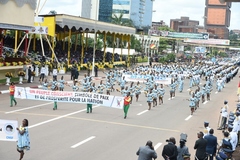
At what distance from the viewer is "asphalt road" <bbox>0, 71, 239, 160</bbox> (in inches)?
598

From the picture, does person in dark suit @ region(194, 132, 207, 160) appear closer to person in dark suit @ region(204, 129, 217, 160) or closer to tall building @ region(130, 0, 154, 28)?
person in dark suit @ region(204, 129, 217, 160)

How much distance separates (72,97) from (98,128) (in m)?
5.07

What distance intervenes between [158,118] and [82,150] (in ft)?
28.4

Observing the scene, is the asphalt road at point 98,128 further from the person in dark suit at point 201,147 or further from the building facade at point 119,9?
the building facade at point 119,9

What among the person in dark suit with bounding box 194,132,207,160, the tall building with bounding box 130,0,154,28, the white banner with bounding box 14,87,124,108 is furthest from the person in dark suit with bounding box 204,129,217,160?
the tall building with bounding box 130,0,154,28

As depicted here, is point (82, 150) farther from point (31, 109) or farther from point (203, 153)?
point (31, 109)

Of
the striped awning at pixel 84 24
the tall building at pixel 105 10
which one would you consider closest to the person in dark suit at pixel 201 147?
the striped awning at pixel 84 24

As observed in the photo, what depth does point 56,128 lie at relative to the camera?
754 inches

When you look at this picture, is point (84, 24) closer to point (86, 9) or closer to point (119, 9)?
point (119, 9)

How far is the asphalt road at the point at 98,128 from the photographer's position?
49.9 feet

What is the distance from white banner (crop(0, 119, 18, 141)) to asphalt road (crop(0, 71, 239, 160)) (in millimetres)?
781

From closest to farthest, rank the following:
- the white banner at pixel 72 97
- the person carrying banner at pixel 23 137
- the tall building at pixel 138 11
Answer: the person carrying banner at pixel 23 137
the white banner at pixel 72 97
the tall building at pixel 138 11

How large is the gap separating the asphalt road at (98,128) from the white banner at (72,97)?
0.56 metres

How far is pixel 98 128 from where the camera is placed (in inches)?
773
